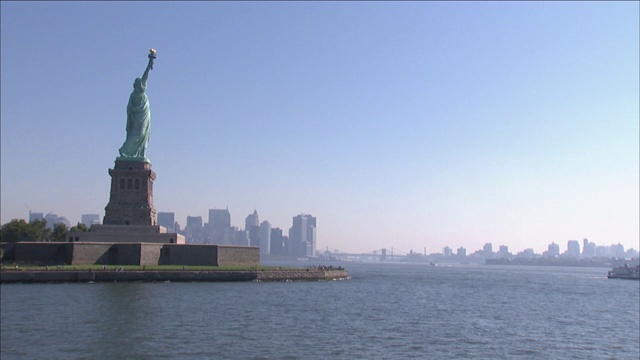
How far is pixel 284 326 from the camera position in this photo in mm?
32781

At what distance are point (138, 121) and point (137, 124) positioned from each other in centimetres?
40

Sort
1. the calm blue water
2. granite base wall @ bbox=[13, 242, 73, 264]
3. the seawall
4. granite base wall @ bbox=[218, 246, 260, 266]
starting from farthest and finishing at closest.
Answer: granite base wall @ bbox=[218, 246, 260, 266]
granite base wall @ bbox=[13, 242, 73, 264]
the seawall
the calm blue water

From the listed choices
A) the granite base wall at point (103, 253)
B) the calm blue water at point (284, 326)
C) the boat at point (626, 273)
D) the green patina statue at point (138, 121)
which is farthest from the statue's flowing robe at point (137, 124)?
the boat at point (626, 273)

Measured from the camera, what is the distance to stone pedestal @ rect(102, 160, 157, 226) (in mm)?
68312

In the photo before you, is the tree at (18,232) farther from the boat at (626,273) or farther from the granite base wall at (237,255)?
the boat at (626,273)

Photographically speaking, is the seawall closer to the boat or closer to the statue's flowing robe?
the statue's flowing robe

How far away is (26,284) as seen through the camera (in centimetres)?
5256

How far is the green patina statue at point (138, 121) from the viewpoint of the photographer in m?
71.5

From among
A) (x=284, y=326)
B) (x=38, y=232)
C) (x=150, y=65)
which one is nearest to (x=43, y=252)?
(x=38, y=232)

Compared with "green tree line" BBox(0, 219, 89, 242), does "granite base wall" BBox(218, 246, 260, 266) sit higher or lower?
lower

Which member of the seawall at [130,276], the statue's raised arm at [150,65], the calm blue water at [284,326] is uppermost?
the statue's raised arm at [150,65]

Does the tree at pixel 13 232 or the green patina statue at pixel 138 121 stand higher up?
the green patina statue at pixel 138 121

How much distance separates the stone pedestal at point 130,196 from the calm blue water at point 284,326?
1692 centimetres

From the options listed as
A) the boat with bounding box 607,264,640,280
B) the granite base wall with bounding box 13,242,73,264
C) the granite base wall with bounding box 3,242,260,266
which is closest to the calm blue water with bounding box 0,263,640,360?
the granite base wall with bounding box 3,242,260,266
